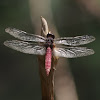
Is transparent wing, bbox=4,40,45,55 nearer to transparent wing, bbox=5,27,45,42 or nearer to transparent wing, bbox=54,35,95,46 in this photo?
transparent wing, bbox=5,27,45,42

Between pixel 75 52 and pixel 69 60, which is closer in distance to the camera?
pixel 75 52

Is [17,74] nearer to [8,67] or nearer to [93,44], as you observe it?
[8,67]

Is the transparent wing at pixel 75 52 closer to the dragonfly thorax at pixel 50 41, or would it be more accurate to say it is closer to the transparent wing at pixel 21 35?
the dragonfly thorax at pixel 50 41

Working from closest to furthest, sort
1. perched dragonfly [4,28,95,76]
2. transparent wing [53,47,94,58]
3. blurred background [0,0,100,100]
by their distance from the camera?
perched dragonfly [4,28,95,76] → transparent wing [53,47,94,58] → blurred background [0,0,100,100]

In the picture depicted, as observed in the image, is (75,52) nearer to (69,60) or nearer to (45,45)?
(45,45)

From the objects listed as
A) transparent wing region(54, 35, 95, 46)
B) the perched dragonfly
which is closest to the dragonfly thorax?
the perched dragonfly

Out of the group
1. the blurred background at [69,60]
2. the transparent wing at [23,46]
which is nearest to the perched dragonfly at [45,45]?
the transparent wing at [23,46]

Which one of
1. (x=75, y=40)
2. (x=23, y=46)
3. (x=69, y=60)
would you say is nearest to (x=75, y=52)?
→ (x=75, y=40)

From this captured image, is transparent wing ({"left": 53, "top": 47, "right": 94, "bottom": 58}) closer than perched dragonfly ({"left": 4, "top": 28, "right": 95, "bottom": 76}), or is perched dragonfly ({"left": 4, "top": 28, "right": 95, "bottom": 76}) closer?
perched dragonfly ({"left": 4, "top": 28, "right": 95, "bottom": 76})
